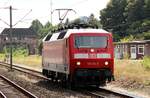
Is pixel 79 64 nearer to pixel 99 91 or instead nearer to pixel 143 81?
pixel 99 91

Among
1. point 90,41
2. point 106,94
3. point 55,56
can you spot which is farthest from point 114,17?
point 106,94

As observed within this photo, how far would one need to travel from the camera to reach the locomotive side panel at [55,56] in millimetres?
23594

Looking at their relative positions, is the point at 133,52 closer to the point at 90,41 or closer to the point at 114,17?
the point at 114,17

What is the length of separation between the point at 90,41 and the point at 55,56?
3.75m

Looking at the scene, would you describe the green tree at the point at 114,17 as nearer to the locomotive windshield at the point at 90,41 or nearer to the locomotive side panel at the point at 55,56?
the locomotive side panel at the point at 55,56

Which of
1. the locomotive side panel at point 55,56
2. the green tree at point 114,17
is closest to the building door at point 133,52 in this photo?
the green tree at point 114,17

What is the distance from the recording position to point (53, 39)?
86.8 feet

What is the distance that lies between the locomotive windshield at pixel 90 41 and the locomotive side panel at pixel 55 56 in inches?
37.4

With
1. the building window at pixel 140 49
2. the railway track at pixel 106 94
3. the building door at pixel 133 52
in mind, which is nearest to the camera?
the railway track at pixel 106 94

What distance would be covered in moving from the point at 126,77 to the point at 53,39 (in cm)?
459

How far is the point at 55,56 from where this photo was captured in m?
25.9

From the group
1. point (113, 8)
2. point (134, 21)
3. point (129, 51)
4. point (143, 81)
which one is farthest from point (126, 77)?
point (113, 8)

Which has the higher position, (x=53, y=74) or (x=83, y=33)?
(x=83, y=33)

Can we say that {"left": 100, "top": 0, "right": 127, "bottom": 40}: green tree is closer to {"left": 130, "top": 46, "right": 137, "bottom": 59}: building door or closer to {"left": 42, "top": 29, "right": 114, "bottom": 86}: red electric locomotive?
{"left": 130, "top": 46, "right": 137, "bottom": 59}: building door
